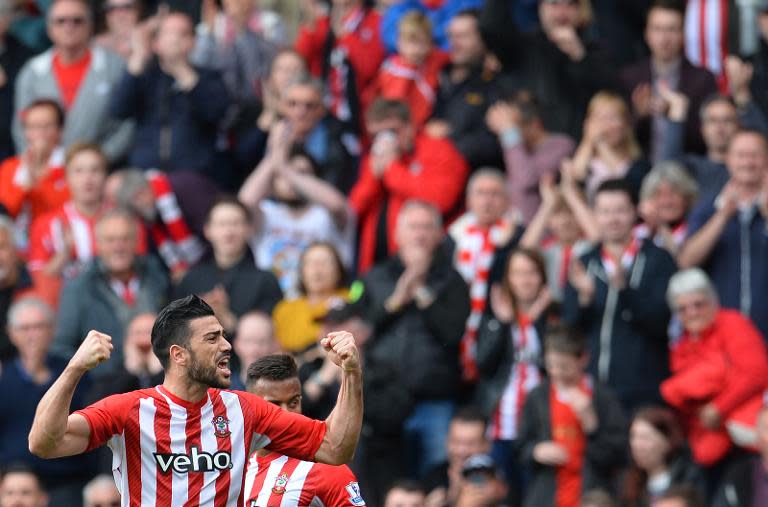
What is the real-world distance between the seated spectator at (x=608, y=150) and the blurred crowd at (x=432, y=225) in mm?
23

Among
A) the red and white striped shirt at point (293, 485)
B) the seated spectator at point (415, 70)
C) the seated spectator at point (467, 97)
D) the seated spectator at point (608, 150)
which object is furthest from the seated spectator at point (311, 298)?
the red and white striped shirt at point (293, 485)

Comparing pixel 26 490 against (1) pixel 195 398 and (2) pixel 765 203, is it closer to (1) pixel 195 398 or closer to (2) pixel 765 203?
(1) pixel 195 398

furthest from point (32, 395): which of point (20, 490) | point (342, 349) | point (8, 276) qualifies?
point (342, 349)

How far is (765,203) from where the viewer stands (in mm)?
12477

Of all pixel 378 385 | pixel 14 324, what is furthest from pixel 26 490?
pixel 378 385

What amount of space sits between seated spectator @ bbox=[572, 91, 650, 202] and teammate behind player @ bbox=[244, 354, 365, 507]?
5.32 m

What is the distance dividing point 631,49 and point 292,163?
3399 millimetres

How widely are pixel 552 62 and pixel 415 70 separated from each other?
1.10 m

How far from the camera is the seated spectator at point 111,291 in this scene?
12.6 metres

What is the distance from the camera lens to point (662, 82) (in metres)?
14.3

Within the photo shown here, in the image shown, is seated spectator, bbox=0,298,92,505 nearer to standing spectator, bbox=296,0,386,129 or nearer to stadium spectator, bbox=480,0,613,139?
standing spectator, bbox=296,0,386,129

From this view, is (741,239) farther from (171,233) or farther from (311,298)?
(171,233)

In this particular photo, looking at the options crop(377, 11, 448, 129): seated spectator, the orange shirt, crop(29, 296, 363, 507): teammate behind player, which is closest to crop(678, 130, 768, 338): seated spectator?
crop(377, 11, 448, 129): seated spectator

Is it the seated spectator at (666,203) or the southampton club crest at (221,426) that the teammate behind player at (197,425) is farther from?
the seated spectator at (666,203)
